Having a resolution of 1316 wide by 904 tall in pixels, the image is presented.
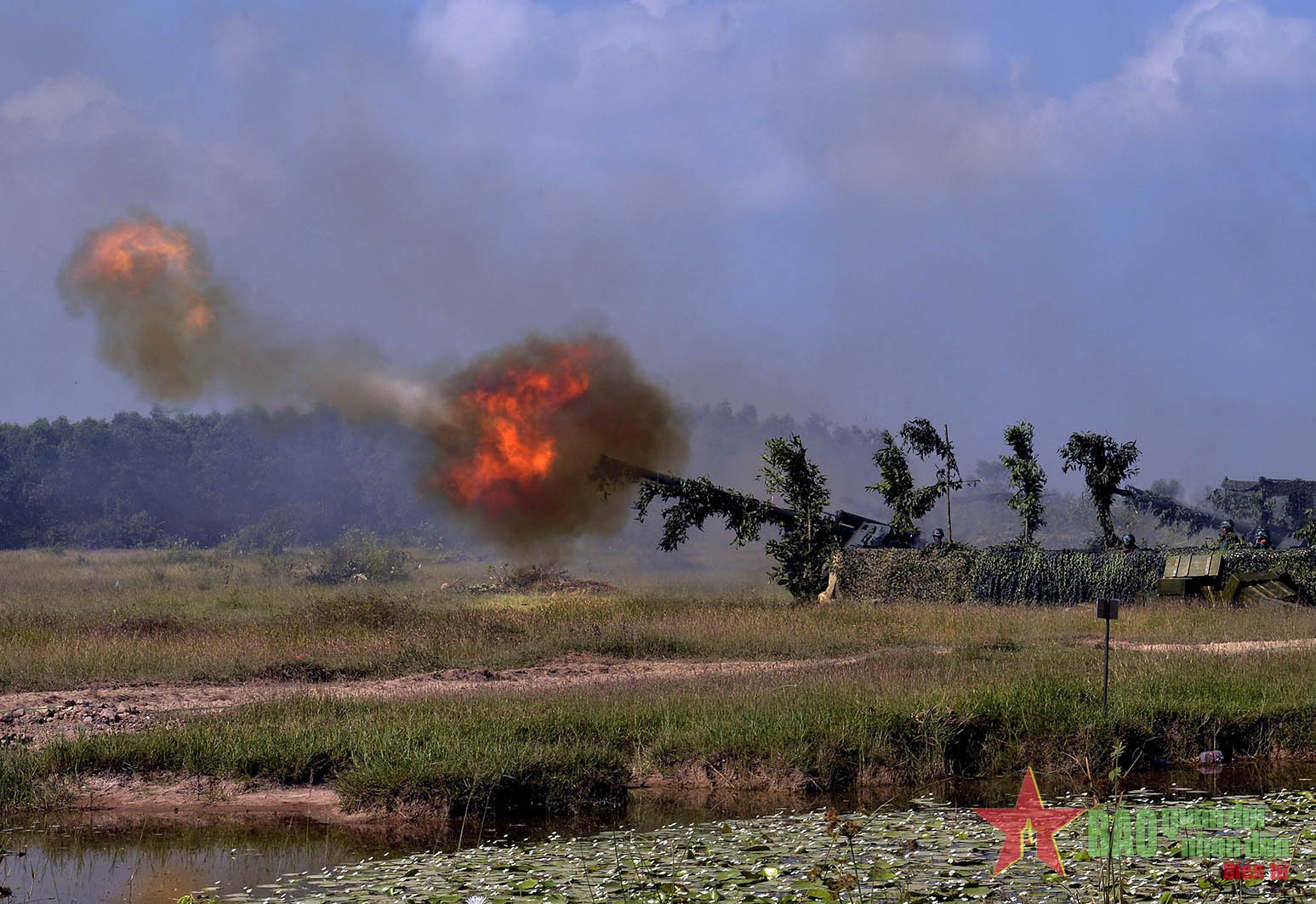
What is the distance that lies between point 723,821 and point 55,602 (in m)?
24.9

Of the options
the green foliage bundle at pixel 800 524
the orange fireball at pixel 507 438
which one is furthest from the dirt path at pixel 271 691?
the green foliage bundle at pixel 800 524

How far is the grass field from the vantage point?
12.8 m

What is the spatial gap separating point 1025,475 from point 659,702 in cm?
2547

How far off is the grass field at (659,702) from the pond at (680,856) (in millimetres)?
718

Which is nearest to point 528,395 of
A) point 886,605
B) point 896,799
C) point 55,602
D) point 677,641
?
point 677,641

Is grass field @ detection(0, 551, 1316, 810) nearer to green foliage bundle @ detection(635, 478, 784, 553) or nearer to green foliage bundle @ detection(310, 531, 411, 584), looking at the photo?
green foliage bundle @ detection(635, 478, 784, 553)

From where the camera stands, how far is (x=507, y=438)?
27016mm

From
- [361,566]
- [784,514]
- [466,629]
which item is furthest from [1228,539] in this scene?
[361,566]

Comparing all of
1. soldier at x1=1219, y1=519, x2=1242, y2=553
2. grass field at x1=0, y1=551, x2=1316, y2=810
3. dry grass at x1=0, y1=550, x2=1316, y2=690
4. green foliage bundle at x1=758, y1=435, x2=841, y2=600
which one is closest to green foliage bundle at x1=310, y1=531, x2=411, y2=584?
dry grass at x1=0, y1=550, x2=1316, y2=690

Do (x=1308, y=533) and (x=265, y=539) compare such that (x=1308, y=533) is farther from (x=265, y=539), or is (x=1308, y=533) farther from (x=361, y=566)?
(x=265, y=539)

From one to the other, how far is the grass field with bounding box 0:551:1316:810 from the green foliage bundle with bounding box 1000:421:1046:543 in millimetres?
10097

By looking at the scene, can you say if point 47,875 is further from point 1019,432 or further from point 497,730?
point 1019,432

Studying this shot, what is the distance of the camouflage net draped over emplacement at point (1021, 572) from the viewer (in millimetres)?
30312

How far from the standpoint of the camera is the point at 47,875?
9805 millimetres
